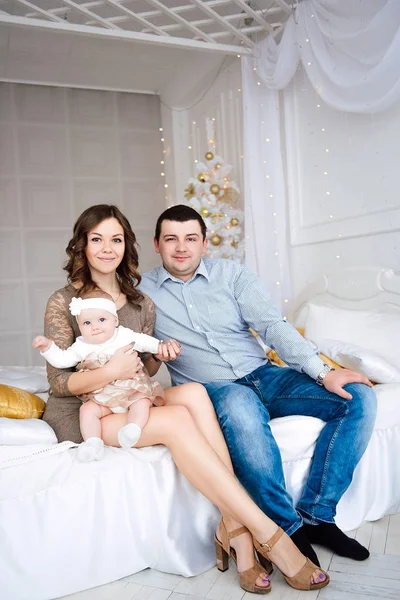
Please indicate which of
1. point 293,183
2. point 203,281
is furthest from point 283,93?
point 203,281

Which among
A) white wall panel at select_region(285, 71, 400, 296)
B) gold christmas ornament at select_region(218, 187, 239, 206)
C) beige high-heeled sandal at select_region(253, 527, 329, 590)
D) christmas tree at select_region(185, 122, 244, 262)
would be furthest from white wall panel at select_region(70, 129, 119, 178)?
beige high-heeled sandal at select_region(253, 527, 329, 590)

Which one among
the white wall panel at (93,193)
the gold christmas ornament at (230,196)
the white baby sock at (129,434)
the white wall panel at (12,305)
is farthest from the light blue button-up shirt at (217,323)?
the white wall panel at (93,193)

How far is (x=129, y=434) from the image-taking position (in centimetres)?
178

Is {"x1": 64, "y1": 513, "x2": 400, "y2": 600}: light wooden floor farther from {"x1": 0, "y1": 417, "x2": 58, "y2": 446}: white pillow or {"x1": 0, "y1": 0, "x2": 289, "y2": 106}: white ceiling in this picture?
{"x1": 0, "y1": 0, "x2": 289, "y2": 106}: white ceiling

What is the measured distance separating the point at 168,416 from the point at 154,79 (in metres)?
4.16

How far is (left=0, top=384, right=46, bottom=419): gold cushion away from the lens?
2021 mm

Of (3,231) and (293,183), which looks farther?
(3,231)

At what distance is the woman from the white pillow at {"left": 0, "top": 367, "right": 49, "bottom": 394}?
1.96ft

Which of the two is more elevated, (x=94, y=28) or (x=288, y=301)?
(x=94, y=28)

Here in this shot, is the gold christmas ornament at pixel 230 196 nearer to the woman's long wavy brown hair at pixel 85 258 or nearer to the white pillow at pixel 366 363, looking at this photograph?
the white pillow at pixel 366 363

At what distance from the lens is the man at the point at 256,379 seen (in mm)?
1854

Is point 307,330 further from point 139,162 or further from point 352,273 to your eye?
point 139,162

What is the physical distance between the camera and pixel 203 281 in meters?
2.31

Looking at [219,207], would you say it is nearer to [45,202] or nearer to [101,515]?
[45,202]
